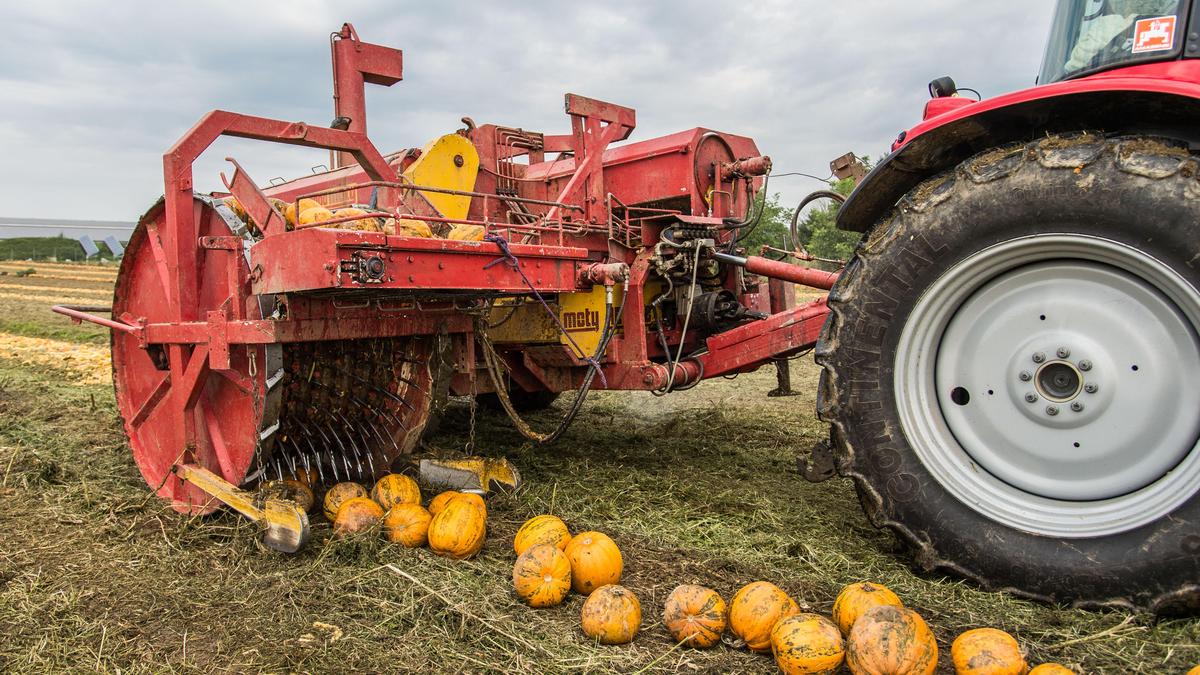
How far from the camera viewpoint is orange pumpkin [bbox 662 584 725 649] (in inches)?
106

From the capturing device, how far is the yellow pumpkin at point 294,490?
401 centimetres

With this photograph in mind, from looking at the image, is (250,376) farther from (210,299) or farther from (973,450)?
(973,450)

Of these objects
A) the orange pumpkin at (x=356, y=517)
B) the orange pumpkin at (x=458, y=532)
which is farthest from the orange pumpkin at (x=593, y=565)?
the orange pumpkin at (x=356, y=517)

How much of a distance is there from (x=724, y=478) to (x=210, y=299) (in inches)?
125

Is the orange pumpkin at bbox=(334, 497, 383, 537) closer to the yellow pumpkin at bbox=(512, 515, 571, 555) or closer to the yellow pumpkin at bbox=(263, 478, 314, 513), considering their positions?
the yellow pumpkin at bbox=(263, 478, 314, 513)

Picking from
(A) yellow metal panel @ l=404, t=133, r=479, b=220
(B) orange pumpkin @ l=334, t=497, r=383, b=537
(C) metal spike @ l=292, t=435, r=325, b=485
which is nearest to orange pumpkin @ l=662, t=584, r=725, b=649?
(B) orange pumpkin @ l=334, t=497, r=383, b=537

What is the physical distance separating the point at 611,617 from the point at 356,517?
1.62 meters

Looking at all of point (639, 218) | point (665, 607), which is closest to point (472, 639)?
point (665, 607)

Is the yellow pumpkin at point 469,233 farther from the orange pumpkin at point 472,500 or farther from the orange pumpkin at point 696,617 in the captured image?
the orange pumpkin at point 696,617

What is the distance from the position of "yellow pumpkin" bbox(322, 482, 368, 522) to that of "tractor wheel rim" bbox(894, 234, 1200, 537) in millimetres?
2774

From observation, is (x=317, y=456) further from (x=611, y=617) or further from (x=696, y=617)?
(x=696, y=617)

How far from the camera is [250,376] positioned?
13.2 feet

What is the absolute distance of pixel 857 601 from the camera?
8.64 ft

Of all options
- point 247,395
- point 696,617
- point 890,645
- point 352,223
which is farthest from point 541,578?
point 352,223
